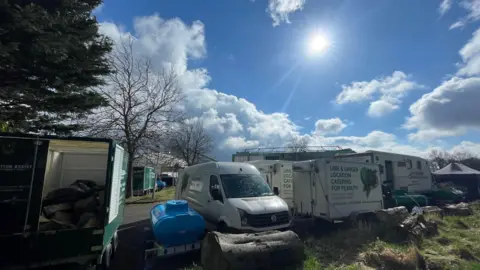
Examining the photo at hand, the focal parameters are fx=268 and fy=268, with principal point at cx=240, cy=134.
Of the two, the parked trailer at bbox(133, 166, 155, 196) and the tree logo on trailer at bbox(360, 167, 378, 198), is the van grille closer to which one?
the tree logo on trailer at bbox(360, 167, 378, 198)

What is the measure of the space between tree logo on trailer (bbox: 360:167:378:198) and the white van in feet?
15.5

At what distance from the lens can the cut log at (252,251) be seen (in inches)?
207

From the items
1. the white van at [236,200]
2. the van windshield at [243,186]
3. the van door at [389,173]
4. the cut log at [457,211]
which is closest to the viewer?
the white van at [236,200]

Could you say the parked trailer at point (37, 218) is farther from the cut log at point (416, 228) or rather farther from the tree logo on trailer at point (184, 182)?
the cut log at point (416, 228)

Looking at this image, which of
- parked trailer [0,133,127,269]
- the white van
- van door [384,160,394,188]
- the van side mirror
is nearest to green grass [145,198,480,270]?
the white van

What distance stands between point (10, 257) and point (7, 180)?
1353mm

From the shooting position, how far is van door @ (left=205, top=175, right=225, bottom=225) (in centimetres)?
867

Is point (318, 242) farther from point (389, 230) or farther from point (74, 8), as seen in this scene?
point (74, 8)

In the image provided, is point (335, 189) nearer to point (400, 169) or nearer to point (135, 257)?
point (135, 257)

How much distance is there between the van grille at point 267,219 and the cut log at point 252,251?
5.19 ft

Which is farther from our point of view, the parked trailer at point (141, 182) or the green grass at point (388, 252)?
the parked trailer at point (141, 182)

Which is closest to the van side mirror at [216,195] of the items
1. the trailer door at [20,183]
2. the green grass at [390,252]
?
the green grass at [390,252]

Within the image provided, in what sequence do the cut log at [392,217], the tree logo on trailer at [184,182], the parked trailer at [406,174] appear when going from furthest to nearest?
the parked trailer at [406,174] < the tree logo on trailer at [184,182] < the cut log at [392,217]

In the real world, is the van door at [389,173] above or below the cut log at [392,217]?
above
